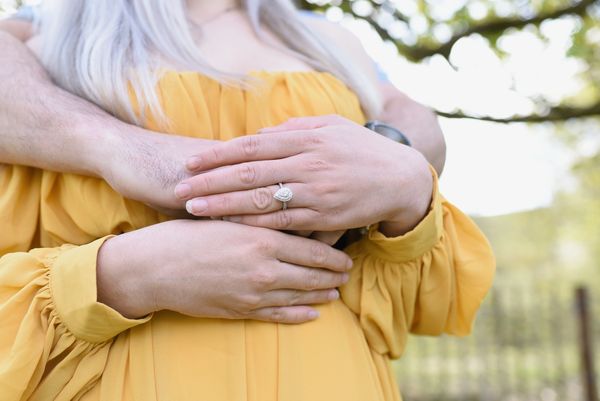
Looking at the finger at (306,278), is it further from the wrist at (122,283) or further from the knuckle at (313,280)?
the wrist at (122,283)

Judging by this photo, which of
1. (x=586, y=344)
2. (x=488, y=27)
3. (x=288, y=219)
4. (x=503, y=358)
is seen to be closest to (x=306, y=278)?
(x=288, y=219)

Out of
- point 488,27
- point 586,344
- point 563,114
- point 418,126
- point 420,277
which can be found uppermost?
point 418,126

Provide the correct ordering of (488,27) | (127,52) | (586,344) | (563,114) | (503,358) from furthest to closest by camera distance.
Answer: (503,358) < (586,344) < (563,114) < (488,27) < (127,52)

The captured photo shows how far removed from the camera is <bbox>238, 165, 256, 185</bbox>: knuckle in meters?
1.07

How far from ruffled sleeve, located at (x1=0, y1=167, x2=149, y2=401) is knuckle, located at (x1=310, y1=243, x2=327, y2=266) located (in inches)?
12.4

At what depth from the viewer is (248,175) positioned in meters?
1.07

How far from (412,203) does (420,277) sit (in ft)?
0.69

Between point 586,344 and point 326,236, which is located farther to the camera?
point 586,344

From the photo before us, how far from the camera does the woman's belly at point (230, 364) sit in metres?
1.10

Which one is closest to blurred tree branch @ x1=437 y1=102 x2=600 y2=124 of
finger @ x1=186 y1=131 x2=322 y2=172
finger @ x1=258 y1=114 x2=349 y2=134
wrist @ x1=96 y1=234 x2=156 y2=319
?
finger @ x1=258 y1=114 x2=349 y2=134

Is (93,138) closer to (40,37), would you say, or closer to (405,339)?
(40,37)

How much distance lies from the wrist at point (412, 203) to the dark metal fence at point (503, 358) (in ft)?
19.4

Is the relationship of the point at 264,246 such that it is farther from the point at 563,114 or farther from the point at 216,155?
the point at 563,114

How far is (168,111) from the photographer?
1.24m
